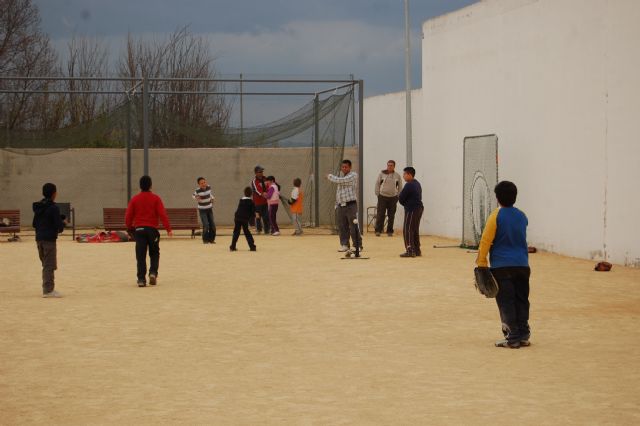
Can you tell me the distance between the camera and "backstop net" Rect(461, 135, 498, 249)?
21250mm

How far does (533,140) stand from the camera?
20.9 metres

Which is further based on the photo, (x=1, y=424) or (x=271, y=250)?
(x=271, y=250)

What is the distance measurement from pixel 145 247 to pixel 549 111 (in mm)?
8579

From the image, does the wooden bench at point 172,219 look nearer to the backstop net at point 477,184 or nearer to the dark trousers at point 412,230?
the backstop net at point 477,184

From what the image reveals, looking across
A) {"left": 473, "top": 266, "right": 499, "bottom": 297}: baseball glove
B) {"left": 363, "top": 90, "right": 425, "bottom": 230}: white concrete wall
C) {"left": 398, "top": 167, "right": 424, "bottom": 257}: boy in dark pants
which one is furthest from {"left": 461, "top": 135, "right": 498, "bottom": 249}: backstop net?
{"left": 473, "top": 266, "right": 499, "bottom": 297}: baseball glove

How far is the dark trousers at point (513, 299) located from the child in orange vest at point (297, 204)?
1640 centimetres

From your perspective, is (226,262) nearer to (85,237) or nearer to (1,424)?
(85,237)

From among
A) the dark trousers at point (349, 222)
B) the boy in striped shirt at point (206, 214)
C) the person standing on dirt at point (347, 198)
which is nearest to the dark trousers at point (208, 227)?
the boy in striped shirt at point (206, 214)

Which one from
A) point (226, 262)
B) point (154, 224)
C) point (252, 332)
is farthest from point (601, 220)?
point (252, 332)

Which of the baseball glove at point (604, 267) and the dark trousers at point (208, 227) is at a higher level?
the dark trousers at point (208, 227)

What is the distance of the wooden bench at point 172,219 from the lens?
25000mm

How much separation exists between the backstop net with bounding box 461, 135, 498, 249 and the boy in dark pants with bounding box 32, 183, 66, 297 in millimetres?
9319

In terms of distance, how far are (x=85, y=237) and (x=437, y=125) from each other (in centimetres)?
845

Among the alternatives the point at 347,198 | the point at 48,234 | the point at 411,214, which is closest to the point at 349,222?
the point at 347,198
